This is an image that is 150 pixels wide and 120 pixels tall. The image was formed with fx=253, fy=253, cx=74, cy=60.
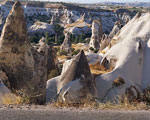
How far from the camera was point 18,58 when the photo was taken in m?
8.80

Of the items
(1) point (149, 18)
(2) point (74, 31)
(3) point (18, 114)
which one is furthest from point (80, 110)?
(2) point (74, 31)

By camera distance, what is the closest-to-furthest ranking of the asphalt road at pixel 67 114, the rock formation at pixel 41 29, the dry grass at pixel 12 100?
the asphalt road at pixel 67 114, the dry grass at pixel 12 100, the rock formation at pixel 41 29

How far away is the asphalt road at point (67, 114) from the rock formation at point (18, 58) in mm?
3724

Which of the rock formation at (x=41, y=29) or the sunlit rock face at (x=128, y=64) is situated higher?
the rock formation at (x=41, y=29)

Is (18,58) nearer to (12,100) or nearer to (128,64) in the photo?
(12,100)

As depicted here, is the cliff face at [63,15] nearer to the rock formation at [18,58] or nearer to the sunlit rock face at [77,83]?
the sunlit rock face at [77,83]

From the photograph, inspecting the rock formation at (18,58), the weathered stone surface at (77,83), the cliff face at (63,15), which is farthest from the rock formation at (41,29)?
the rock formation at (18,58)

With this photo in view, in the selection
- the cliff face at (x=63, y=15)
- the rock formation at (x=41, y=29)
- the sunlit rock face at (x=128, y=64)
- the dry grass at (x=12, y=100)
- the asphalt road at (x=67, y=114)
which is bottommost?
the dry grass at (x=12, y=100)

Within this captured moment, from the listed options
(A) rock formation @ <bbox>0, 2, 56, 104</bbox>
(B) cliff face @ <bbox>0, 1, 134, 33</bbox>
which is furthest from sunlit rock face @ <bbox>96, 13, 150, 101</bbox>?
(B) cliff face @ <bbox>0, 1, 134, 33</bbox>

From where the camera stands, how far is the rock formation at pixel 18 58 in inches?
342

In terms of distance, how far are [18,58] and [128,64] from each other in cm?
497

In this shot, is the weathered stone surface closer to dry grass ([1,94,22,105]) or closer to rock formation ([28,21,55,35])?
dry grass ([1,94,22,105])

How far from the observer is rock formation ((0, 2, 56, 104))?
342 inches

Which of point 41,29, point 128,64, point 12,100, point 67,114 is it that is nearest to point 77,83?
point 128,64
